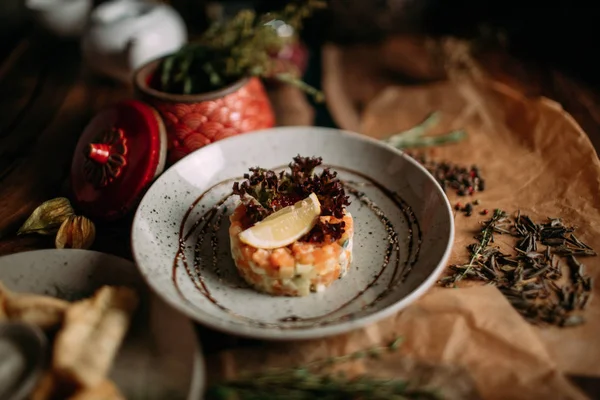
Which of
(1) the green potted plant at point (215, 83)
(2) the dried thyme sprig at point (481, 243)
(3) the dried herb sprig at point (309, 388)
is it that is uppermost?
(1) the green potted plant at point (215, 83)

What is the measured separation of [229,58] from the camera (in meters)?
2.46

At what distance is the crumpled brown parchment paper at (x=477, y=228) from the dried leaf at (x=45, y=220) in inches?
37.0

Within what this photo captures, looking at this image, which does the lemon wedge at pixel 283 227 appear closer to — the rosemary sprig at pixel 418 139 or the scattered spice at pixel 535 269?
the scattered spice at pixel 535 269

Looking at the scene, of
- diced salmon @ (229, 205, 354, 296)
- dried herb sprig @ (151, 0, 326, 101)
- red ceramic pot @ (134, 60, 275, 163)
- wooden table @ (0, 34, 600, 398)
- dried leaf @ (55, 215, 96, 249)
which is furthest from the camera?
dried herb sprig @ (151, 0, 326, 101)

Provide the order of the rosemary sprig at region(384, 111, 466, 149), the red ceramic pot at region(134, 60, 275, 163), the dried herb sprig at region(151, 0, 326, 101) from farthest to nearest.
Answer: the rosemary sprig at region(384, 111, 466, 149) < the dried herb sprig at region(151, 0, 326, 101) < the red ceramic pot at region(134, 60, 275, 163)

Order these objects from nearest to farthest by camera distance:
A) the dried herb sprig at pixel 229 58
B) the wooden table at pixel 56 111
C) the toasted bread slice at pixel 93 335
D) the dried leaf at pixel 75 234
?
the toasted bread slice at pixel 93 335, the dried leaf at pixel 75 234, the wooden table at pixel 56 111, the dried herb sprig at pixel 229 58

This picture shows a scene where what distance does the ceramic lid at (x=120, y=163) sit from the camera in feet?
6.84

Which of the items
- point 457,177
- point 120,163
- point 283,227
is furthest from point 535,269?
point 120,163

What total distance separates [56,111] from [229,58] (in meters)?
1.09

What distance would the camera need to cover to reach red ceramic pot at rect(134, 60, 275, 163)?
2.30 meters

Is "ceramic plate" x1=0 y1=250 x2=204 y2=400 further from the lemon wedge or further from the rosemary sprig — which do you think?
the rosemary sprig

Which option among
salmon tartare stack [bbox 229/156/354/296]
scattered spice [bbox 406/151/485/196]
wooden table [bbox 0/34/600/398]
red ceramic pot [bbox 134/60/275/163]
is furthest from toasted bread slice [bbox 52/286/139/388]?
scattered spice [bbox 406/151/485/196]

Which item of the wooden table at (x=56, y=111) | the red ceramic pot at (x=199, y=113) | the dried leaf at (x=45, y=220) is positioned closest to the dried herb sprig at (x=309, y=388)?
the wooden table at (x=56, y=111)

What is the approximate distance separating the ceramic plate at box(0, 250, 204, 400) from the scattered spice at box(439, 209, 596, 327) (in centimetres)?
92
